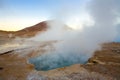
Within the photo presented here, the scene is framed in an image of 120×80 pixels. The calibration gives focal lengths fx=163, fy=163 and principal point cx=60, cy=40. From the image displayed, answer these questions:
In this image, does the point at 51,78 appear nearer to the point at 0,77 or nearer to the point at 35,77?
the point at 35,77

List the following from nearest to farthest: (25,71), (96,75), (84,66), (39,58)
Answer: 1. (96,75)
2. (25,71)
3. (84,66)
4. (39,58)

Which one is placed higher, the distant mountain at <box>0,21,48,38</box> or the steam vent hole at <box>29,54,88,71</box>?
the distant mountain at <box>0,21,48,38</box>

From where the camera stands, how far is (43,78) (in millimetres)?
8500

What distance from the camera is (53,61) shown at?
1301cm

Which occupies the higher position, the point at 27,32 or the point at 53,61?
the point at 27,32

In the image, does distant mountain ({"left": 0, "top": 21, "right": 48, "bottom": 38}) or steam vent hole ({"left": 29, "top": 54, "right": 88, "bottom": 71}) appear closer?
steam vent hole ({"left": 29, "top": 54, "right": 88, "bottom": 71})

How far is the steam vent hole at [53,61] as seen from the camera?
38.3ft

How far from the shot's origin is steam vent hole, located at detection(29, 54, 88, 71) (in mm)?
11680

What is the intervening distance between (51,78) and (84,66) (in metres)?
3.19

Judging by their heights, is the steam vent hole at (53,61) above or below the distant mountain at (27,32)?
below

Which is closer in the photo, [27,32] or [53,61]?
[53,61]

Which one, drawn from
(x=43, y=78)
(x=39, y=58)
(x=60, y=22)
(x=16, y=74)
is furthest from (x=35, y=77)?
(x=60, y=22)

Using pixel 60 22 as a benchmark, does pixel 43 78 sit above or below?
below

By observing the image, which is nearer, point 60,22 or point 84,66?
point 84,66
